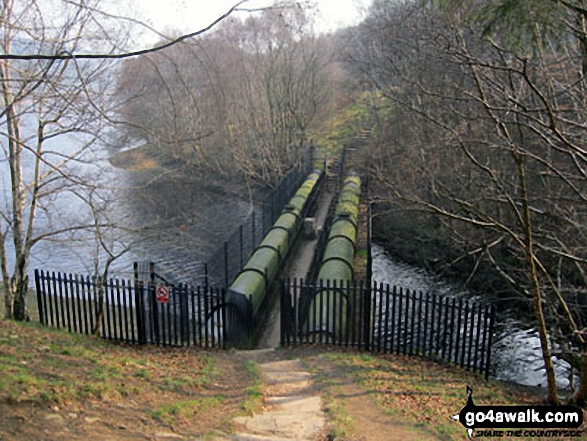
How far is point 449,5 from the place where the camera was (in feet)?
23.2

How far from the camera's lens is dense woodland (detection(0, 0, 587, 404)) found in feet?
23.5

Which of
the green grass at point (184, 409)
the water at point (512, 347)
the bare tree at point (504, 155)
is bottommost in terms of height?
the water at point (512, 347)

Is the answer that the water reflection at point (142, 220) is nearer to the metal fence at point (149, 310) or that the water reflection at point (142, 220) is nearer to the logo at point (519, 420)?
the metal fence at point (149, 310)

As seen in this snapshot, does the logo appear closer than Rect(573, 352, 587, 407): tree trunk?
Yes

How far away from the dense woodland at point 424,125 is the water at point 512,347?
683 mm

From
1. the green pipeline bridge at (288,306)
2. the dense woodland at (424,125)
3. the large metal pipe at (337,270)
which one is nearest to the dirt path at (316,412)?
the large metal pipe at (337,270)

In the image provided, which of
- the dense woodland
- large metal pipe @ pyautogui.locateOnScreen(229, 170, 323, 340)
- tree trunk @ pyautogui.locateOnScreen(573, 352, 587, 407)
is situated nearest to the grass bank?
the dense woodland

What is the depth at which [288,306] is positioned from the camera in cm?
1014

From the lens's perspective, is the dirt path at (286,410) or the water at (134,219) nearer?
the dirt path at (286,410)

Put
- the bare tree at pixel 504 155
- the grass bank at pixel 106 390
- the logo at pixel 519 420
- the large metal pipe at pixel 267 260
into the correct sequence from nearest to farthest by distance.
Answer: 1. the grass bank at pixel 106 390
2. the logo at pixel 519 420
3. the bare tree at pixel 504 155
4. the large metal pipe at pixel 267 260

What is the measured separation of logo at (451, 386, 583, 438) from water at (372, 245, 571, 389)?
290 centimetres

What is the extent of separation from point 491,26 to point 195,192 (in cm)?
2747

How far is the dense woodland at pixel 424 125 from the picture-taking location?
7160mm

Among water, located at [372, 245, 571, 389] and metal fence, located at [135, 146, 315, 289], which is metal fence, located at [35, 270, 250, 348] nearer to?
metal fence, located at [135, 146, 315, 289]
